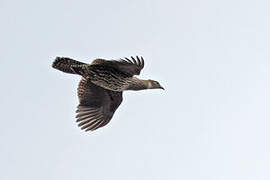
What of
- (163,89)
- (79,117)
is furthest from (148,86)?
(79,117)

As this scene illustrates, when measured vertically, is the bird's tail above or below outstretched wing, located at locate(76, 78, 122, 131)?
above

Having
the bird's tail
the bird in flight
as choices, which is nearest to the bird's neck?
the bird in flight

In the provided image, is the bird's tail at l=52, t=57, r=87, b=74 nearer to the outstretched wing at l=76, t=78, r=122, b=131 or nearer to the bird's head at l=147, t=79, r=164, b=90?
the outstretched wing at l=76, t=78, r=122, b=131

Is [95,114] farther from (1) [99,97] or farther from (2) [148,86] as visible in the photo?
(2) [148,86]

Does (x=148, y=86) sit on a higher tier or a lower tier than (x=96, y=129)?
higher

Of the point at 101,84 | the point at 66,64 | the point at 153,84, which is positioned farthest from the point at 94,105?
the point at 66,64

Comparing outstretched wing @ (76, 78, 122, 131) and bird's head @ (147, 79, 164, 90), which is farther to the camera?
bird's head @ (147, 79, 164, 90)
